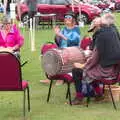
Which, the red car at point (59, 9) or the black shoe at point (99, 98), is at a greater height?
the black shoe at point (99, 98)

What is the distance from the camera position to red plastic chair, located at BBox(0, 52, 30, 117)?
7672 millimetres

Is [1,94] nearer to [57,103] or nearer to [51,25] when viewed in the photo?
[57,103]

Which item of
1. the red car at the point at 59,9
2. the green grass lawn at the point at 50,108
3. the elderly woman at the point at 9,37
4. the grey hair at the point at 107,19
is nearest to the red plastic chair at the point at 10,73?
the green grass lawn at the point at 50,108

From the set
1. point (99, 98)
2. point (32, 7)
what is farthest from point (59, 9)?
point (99, 98)

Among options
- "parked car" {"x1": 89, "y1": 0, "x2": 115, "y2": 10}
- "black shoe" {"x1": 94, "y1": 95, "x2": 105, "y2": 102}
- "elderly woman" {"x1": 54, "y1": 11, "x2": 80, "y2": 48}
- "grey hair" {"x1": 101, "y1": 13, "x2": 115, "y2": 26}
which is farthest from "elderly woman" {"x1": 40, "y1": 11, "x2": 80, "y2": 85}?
"parked car" {"x1": 89, "y1": 0, "x2": 115, "y2": 10}

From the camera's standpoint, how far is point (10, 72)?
774 centimetres

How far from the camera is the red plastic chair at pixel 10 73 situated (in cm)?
767

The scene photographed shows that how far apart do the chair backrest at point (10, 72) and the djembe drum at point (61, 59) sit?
1539mm

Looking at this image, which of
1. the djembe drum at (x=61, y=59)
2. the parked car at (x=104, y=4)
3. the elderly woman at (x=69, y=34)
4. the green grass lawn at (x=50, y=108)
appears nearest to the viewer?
the green grass lawn at (x=50, y=108)

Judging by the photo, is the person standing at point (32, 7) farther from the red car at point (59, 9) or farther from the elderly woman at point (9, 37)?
the elderly woman at point (9, 37)

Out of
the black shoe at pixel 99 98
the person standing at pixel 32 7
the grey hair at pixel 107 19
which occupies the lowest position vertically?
the person standing at pixel 32 7

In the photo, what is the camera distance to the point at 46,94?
1020 centimetres

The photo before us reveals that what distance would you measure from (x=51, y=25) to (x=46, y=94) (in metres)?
16.5

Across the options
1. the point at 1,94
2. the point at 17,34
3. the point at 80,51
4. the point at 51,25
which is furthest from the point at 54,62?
the point at 51,25
